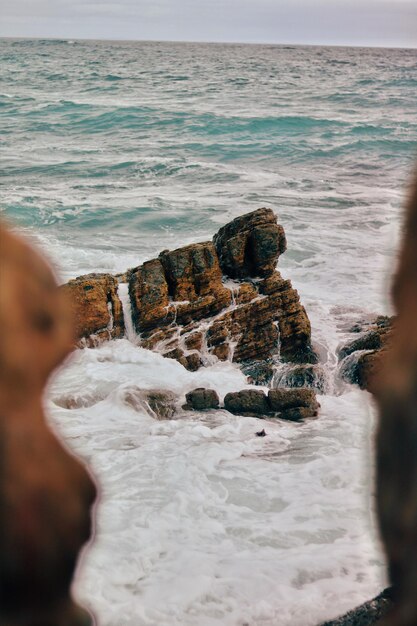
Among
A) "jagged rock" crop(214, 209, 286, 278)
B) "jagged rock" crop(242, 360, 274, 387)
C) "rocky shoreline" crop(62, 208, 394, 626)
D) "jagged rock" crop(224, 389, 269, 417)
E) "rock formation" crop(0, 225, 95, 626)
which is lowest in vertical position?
"jagged rock" crop(242, 360, 274, 387)

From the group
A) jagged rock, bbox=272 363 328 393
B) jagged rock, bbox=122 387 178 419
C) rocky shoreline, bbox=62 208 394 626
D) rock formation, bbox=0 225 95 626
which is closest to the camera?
rock formation, bbox=0 225 95 626

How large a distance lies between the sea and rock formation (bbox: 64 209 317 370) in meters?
0.53

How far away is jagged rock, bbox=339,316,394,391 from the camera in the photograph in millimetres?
12469

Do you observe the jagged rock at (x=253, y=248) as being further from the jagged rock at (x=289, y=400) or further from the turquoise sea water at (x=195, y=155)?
the turquoise sea water at (x=195, y=155)

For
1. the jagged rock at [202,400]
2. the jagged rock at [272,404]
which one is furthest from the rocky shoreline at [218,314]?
the jagged rock at [202,400]

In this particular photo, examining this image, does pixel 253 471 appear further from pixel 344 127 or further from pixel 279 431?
pixel 344 127

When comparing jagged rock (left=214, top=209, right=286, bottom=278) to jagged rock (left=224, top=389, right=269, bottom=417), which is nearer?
jagged rock (left=224, top=389, right=269, bottom=417)

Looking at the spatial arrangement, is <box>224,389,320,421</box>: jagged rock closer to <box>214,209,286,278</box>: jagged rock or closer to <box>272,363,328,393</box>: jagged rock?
<box>272,363,328,393</box>: jagged rock

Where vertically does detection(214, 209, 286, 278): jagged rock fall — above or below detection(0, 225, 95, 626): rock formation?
below

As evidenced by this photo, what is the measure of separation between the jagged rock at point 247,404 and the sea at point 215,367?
0.37m

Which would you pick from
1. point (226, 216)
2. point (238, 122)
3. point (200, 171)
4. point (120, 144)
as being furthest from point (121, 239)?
point (238, 122)

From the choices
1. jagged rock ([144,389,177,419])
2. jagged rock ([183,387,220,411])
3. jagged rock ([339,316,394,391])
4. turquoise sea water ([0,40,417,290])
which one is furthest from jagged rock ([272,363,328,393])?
turquoise sea water ([0,40,417,290])

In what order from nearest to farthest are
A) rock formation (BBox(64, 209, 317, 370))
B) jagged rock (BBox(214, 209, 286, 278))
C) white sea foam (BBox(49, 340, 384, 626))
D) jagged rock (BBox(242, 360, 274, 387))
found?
white sea foam (BBox(49, 340, 384, 626)) → jagged rock (BBox(242, 360, 274, 387)) → rock formation (BBox(64, 209, 317, 370)) → jagged rock (BBox(214, 209, 286, 278))

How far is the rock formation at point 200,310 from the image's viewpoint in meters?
13.4
